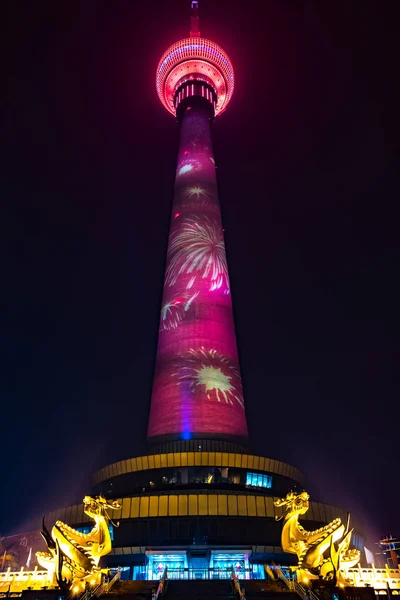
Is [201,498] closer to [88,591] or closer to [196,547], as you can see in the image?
[196,547]

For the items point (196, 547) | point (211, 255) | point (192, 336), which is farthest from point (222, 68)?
point (196, 547)

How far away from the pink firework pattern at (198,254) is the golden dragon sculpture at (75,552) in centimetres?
2460

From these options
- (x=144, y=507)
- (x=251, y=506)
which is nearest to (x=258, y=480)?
(x=251, y=506)

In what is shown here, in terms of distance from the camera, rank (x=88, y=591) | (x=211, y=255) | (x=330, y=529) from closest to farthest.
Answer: (x=88, y=591) → (x=330, y=529) → (x=211, y=255)

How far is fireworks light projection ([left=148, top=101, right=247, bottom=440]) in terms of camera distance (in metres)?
35.3

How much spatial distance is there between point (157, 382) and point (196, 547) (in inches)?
542

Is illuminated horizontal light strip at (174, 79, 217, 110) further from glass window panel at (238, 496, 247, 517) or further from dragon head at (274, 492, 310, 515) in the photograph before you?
dragon head at (274, 492, 310, 515)

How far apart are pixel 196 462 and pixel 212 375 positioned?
24.8 ft

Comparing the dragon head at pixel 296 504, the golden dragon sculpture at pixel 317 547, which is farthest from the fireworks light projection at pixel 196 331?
the golden dragon sculpture at pixel 317 547

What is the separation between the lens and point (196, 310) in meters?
39.8

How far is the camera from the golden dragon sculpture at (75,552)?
17266mm

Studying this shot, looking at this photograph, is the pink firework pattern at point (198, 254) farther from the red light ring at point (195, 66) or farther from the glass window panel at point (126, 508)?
the red light ring at point (195, 66)

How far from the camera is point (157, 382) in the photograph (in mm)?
38312

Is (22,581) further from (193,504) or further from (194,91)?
(194,91)
